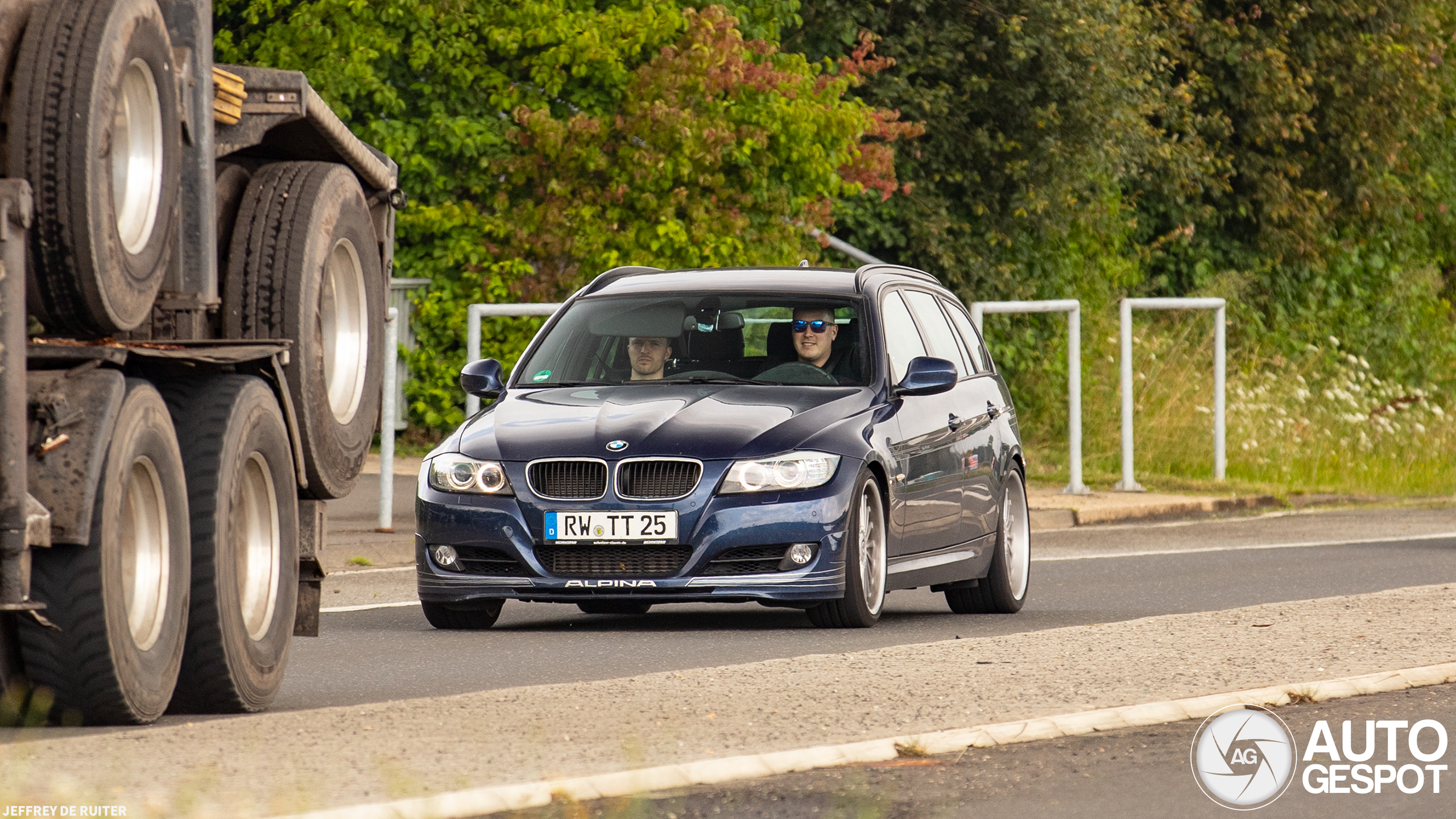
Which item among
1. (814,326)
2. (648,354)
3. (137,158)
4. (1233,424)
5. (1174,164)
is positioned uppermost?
(137,158)

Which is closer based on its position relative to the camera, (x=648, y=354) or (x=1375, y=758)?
(x=1375, y=758)

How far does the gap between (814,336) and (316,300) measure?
3.80 meters

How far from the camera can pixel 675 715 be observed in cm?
735

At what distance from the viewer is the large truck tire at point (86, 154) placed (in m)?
6.44

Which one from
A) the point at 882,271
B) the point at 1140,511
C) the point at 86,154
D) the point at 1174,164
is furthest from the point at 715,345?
the point at 1174,164

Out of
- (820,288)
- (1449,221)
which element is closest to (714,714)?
(820,288)

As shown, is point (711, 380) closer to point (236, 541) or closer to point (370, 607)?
point (370, 607)

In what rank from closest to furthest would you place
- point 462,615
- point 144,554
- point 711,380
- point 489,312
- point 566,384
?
point 144,554, point 462,615, point 711,380, point 566,384, point 489,312

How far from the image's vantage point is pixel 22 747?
20.6 feet

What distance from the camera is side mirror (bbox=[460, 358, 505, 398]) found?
11367mm

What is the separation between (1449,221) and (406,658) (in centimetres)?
3082

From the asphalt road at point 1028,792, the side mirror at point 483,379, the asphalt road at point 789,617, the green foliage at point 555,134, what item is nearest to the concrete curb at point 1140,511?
the asphalt road at point 789,617

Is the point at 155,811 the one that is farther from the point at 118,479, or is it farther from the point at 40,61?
the point at 40,61

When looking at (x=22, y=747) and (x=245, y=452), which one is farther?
(x=245, y=452)
